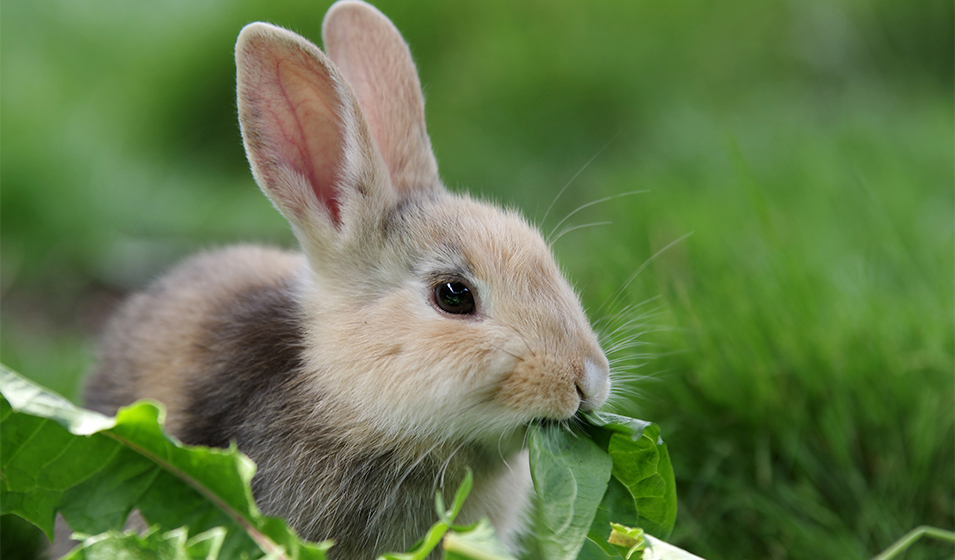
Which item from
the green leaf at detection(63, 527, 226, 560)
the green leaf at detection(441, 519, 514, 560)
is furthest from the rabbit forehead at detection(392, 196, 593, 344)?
the green leaf at detection(63, 527, 226, 560)

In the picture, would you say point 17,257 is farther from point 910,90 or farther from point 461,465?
point 910,90

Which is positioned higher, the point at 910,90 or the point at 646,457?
the point at 646,457

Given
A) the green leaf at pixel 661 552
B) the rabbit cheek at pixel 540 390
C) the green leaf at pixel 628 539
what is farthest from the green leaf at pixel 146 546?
the green leaf at pixel 661 552

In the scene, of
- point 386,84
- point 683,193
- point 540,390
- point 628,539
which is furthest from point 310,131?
point 683,193

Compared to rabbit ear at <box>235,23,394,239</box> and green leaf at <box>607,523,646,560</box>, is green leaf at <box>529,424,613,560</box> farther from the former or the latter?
rabbit ear at <box>235,23,394,239</box>

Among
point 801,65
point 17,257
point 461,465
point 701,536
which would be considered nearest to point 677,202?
point 701,536

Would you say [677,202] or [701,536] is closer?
[701,536]

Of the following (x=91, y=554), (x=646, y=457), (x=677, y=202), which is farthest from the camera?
(x=677, y=202)
